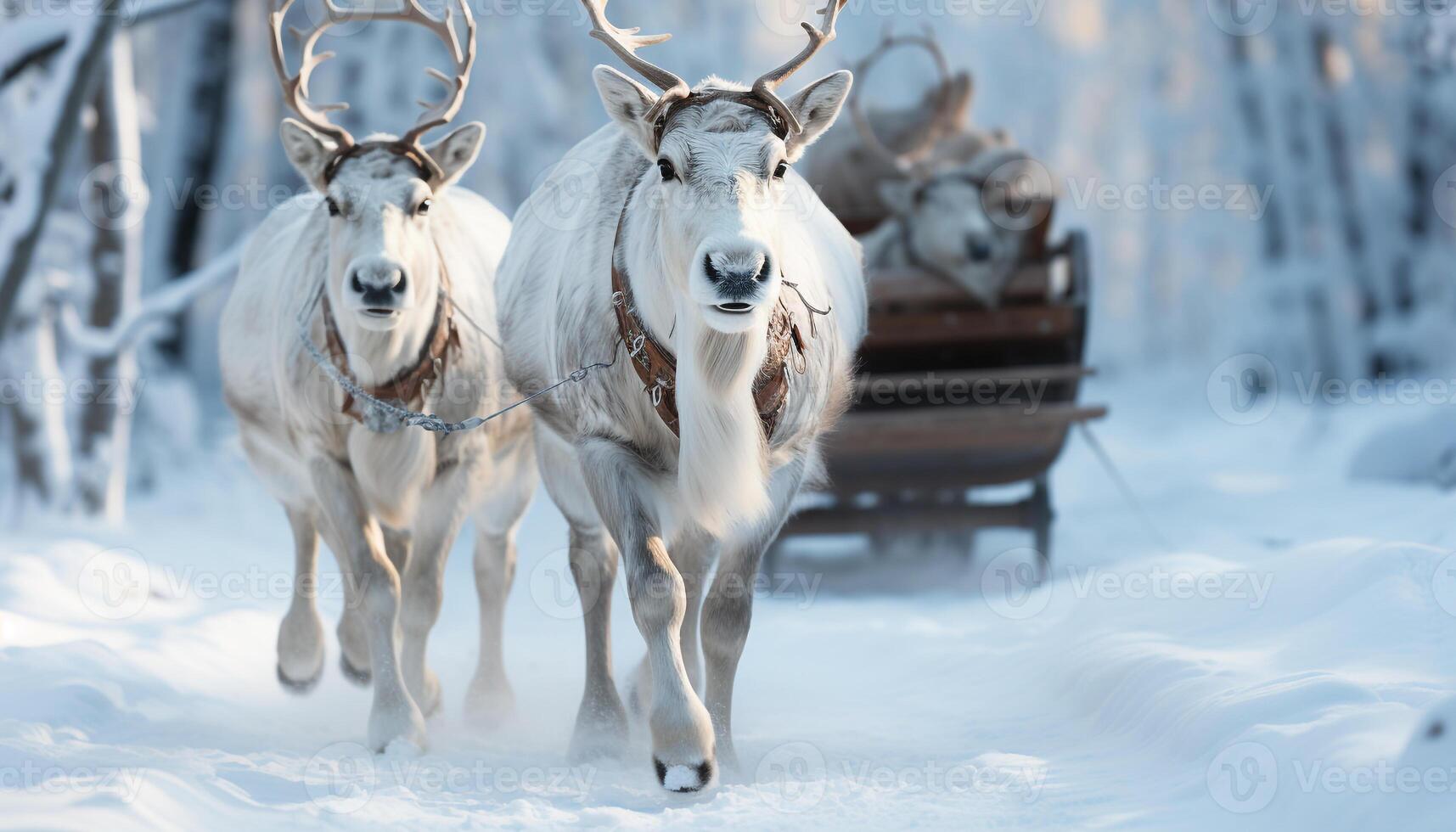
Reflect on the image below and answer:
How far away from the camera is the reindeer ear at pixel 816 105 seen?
4539 millimetres

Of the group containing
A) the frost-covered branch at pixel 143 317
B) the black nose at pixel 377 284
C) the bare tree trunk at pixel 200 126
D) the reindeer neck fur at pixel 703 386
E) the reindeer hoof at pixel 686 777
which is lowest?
the reindeer hoof at pixel 686 777

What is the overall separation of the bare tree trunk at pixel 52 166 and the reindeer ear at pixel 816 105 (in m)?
5.90

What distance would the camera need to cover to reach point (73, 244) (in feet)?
39.3

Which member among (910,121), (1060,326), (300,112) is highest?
(910,121)

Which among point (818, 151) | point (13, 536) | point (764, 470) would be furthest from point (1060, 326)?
point (13, 536)

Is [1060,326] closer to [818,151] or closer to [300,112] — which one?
[818,151]

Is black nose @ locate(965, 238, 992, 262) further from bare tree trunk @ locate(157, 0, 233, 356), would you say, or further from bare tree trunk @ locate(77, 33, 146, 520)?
bare tree trunk @ locate(157, 0, 233, 356)

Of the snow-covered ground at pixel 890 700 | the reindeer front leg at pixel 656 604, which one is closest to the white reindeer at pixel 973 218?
the snow-covered ground at pixel 890 700

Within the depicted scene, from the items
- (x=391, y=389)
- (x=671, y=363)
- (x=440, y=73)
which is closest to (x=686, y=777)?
(x=671, y=363)

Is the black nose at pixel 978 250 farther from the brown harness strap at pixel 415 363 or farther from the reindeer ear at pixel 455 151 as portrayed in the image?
the brown harness strap at pixel 415 363

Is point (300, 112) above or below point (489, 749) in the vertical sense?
above

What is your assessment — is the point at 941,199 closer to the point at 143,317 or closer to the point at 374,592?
the point at 374,592

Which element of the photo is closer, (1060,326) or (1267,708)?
(1267,708)

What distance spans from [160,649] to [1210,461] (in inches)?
451
